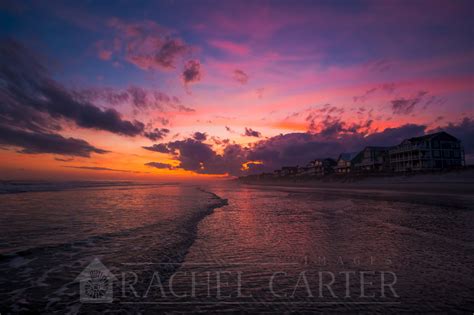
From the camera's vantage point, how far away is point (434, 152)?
2761 inches

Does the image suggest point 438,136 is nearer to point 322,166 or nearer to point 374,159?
point 374,159

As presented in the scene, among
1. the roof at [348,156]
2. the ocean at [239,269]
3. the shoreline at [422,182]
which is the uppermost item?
the roof at [348,156]

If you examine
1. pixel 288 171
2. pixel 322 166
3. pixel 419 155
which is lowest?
pixel 288 171

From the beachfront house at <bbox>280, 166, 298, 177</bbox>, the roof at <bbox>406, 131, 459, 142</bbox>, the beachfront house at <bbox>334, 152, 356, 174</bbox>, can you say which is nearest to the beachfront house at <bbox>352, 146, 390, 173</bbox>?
the beachfront house at <bbox>334, 152, 356, 174</bbox>

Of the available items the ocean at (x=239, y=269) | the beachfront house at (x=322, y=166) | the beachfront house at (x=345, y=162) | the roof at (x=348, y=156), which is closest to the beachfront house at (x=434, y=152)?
the beachfront house at (x=345, y=162)


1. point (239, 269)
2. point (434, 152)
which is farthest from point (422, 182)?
point (239, 269)

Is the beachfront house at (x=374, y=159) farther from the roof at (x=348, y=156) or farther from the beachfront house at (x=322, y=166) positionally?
the beachfront house at (x=322, y=166)

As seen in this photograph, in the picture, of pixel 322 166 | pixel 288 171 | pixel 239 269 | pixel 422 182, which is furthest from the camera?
pixel 288 171

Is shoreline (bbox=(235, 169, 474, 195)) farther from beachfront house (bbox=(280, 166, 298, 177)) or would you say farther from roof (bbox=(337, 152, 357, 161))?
beachfront house (bbox=(280, 166, 298, 177))

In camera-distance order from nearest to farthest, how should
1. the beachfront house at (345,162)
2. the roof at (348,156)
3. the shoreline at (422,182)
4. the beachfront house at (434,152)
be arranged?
the shoreline at (422,182)
the beachfront house at (434,152)
the beachfront house at (345,162)
the roof at (348,156)

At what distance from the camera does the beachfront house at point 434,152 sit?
69.7 m

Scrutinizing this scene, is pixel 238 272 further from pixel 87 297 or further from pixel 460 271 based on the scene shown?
pixel 460 271

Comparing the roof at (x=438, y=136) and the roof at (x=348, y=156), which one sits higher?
the roof at (x=438, y=136)

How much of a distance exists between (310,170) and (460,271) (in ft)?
458
